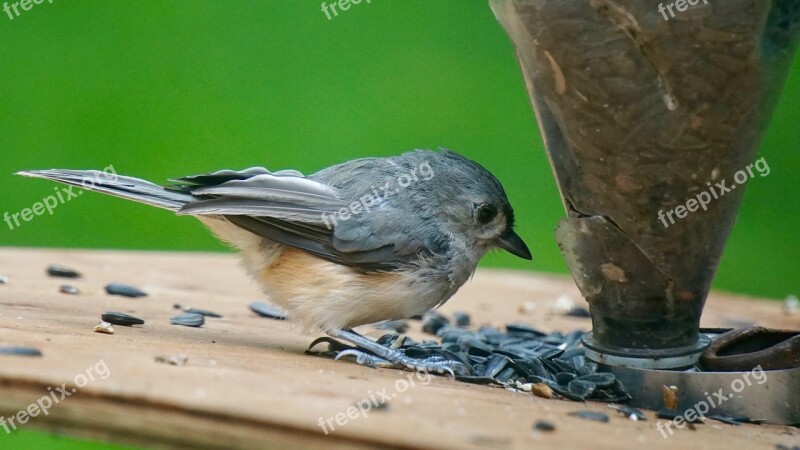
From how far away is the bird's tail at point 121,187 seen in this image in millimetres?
3943

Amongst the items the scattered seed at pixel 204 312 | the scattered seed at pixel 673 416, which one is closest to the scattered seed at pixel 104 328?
the scattered seed at pixel 204 312

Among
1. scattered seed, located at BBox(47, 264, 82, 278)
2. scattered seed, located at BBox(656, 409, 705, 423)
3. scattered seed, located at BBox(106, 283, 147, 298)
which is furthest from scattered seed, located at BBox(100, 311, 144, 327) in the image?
scattered seed, located at BBox(656, 409, 705, 423)

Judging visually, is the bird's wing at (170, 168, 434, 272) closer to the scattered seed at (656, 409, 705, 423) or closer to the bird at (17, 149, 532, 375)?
the bird at (17, 149, 532, 375)

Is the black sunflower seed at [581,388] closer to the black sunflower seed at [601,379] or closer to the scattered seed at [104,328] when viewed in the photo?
the black sunflower seed at [601,379]

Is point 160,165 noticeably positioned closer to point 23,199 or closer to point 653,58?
point 23,199

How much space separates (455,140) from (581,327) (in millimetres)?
3331

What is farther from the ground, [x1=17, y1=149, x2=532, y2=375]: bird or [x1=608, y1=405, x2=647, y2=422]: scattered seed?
[x1=17, y1=149, x2=532, y2=375]: bird

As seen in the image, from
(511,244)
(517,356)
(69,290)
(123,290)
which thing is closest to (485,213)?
(511,244)

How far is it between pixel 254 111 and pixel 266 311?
10.8 ft

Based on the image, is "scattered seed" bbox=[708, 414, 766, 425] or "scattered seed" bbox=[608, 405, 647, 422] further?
"scattered seed" bbox=[708, 414, 766, 425]

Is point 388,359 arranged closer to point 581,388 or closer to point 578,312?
point 581,388

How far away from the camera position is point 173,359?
116 inches

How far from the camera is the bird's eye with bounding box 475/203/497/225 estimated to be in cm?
432

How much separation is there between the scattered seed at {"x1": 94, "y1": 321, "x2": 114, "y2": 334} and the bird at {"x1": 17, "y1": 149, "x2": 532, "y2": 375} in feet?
1.86
